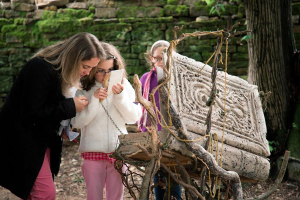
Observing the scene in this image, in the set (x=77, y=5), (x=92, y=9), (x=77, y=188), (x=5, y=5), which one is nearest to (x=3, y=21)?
(x=5, y=5)

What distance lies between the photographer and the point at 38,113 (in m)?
2.02

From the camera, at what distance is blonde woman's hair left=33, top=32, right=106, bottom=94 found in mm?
2100

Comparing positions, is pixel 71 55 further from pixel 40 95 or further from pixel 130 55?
pixel 130 55

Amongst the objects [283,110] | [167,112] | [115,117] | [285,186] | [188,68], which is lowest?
[285,186]

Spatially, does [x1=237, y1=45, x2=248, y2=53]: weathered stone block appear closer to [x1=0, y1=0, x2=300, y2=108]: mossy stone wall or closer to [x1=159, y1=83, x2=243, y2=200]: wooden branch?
[x1=0, y1=0, x2=300, y2=108]: mossy stone wall

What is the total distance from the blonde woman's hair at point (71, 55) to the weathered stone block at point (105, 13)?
3322 mm

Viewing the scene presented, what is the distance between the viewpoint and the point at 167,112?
190cm

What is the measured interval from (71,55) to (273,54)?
8.89 feet

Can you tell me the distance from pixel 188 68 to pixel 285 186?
8.45 feet

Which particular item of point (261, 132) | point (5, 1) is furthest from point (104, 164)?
point (5, 1)

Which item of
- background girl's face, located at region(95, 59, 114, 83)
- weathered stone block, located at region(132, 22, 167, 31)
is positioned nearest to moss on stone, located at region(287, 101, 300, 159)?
weathered stone block, located at region(132, 22, 167, 31)

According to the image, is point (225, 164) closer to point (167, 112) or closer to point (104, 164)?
point (167, 112)

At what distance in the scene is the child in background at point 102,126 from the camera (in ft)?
7.70

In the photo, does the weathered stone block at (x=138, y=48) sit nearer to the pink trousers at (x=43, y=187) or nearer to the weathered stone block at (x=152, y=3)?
the weathered stone block at (x=152, y=3)
